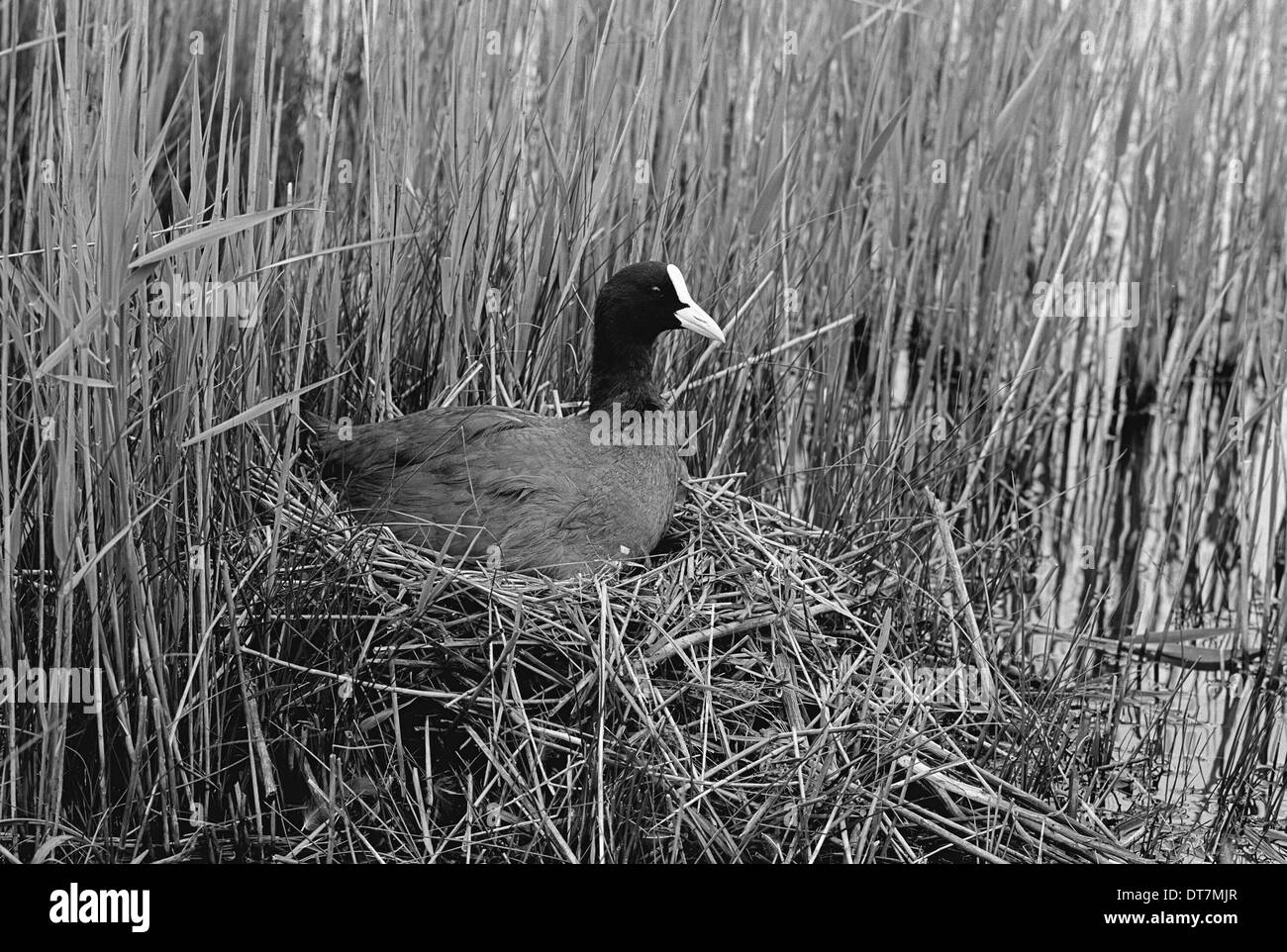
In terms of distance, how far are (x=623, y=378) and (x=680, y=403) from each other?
1.74ft

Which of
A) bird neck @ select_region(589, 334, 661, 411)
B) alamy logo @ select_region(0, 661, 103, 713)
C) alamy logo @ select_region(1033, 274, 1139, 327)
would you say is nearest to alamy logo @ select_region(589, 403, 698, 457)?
bird neck @ select_region(589, 334, 661, 411)

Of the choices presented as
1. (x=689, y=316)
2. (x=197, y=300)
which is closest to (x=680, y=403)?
(x=689, y=316)

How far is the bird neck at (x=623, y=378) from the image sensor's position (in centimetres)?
356

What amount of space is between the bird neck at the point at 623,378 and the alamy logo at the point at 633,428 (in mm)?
26

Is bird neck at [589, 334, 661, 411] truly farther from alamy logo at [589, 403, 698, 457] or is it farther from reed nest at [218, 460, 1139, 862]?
reed nest at [218, 460, 1139, 862]

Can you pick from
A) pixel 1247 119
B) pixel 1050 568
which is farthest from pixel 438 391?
pixel 1247 119

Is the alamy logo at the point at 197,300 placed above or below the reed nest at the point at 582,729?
above

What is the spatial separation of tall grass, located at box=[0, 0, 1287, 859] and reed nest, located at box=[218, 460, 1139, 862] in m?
0.01

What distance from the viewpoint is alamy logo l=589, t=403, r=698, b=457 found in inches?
137

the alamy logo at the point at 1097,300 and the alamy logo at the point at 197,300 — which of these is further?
the alamy logo at the point at 1097,300
